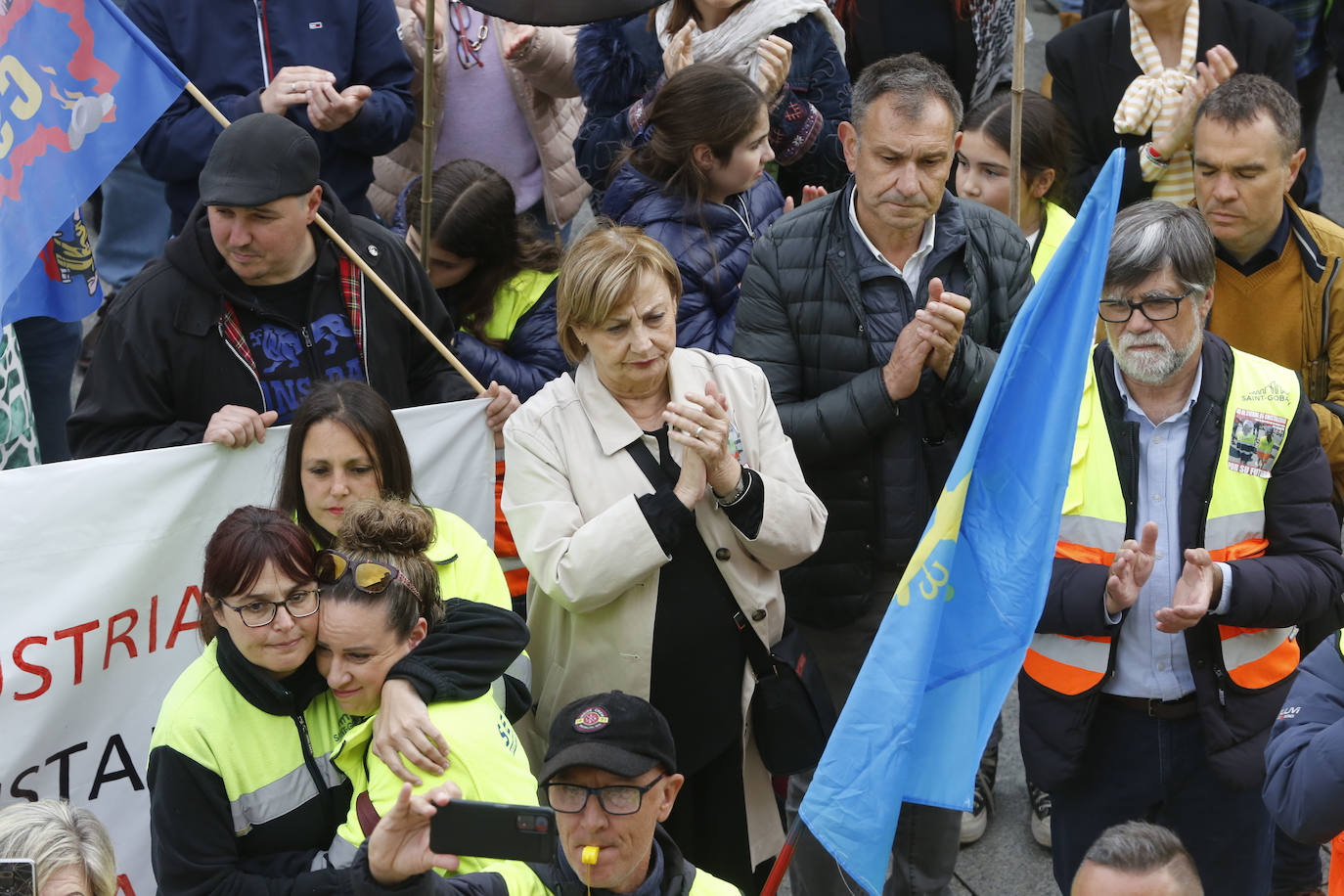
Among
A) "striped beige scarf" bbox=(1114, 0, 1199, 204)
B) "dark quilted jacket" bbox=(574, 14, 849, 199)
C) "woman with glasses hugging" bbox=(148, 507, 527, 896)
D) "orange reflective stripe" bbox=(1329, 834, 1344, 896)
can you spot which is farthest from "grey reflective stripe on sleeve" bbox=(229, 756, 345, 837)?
"striped beige scarf" bbox=(1114, 0, 1199, 204)

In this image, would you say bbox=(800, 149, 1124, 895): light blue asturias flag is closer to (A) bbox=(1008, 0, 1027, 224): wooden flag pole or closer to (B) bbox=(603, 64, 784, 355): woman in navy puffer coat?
(A) bbox=(1008, 0, 1027, 224): wooden flag pole

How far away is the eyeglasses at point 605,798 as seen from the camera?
3.04 meters

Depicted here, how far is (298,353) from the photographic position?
4395 millimetres

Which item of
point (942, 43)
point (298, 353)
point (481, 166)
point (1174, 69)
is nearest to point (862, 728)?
point (298, 353)

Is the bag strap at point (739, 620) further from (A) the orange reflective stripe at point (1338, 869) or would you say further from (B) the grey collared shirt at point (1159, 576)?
(A) the orange reflective stripe at point (1338, 869)

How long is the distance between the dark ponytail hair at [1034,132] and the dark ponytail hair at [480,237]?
1502 mm

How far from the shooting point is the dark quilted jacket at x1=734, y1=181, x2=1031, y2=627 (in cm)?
434

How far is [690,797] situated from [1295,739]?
1541 millimetres

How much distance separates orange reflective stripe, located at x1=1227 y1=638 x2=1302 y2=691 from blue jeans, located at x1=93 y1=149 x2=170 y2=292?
17.3 feet

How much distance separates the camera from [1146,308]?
388 centimetres

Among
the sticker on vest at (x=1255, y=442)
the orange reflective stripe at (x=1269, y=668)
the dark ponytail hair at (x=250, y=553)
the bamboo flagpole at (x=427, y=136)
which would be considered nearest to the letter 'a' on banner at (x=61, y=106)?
the bamboo flagpole at (x=427, y=136)

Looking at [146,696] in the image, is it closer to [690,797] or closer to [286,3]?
[690,797]

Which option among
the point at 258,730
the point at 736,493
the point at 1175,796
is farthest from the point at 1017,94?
the point at 258,730

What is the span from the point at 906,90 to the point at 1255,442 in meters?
1.31
